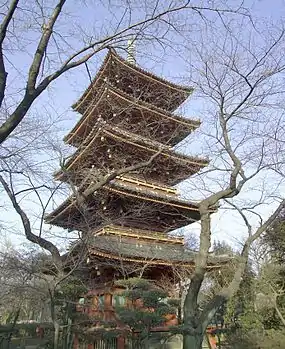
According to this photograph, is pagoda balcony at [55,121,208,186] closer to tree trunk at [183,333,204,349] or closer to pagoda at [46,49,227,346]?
pagoda at [46,49,227,346]

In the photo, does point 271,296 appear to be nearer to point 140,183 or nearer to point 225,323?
point 225,323

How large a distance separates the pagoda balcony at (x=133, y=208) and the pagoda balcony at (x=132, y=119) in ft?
8.07

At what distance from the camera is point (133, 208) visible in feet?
52.1

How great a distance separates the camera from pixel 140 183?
16125 millimetres

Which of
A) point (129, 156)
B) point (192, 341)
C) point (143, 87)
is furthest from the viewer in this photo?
point (143, 87)

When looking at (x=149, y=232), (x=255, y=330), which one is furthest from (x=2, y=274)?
(x=255, y=330)

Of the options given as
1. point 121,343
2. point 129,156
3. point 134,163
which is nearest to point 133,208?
point 134,163

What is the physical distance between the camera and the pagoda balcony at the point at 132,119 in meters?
15.8

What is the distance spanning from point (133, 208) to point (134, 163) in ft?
6.20

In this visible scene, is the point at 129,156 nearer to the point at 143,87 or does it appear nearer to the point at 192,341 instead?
the point at 143,87

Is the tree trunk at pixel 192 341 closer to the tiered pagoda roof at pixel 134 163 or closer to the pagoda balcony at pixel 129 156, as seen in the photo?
the tiered pagoda roof at pixel 134 163

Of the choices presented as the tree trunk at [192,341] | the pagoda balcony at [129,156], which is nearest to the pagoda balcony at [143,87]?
the pagoda balcony at [129,156]

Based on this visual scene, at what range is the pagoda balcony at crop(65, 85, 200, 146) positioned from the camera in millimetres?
15820

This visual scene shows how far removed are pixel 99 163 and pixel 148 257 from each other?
4527mm
